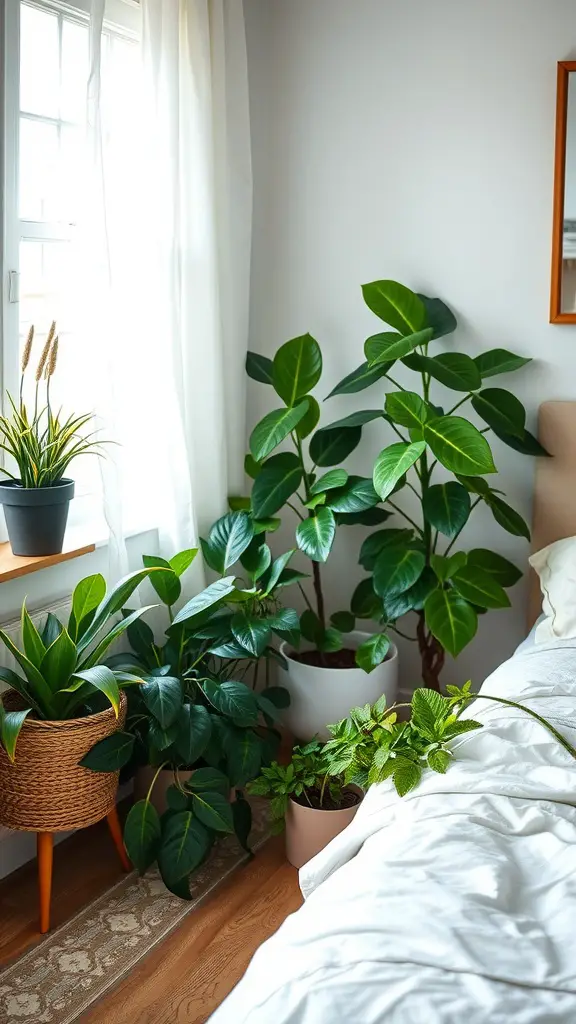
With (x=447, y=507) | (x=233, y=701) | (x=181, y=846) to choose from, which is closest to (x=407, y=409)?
(x=447, y=507)

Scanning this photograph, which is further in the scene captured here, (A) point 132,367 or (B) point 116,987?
(A) point 132,367

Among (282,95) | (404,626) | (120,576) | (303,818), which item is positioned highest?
(282,95)

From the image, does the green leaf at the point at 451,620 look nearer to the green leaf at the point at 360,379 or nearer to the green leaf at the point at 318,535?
the green leaf at the point at 318,535

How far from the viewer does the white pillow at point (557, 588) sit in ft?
8.20

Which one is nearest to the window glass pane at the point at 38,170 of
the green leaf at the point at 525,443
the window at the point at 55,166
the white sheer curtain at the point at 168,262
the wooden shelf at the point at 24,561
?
the window at the point at 55,166

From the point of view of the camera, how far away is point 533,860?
148 cm

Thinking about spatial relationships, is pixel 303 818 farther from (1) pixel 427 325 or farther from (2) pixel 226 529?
(1) pixel 427 325

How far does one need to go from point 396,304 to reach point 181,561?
0.96m

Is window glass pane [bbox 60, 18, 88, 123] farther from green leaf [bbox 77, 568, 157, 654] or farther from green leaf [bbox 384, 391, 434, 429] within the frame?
green leaf [bbox 77, 568, 157, 654]

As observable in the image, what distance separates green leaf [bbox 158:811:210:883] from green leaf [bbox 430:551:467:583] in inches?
37.4

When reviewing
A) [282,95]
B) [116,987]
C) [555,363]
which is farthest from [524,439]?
[116,987]

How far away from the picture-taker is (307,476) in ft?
9.55

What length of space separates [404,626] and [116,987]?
155 centimetres

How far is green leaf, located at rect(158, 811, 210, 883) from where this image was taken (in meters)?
2.18
